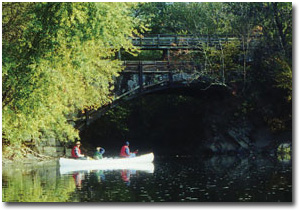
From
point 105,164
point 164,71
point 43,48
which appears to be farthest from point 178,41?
point 43,48

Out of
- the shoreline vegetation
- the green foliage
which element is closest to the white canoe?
the shoreline vegetation

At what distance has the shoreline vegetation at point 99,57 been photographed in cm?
1922

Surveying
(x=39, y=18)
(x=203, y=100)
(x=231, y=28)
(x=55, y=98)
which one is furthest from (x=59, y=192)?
(x=203, y=100)

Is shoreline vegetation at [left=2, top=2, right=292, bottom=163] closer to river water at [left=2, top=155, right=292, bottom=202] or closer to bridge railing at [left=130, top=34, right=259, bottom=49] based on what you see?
bridge railing at [left=130, top=34, right=259, bottom=49]

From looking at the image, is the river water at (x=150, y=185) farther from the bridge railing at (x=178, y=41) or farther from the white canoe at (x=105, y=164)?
the bridge railing at (x=178, y=41)

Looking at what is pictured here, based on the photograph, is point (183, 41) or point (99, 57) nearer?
point (99, 57)

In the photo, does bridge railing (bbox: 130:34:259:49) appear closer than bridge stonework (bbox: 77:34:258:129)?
No

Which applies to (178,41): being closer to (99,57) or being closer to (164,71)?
(164,71)

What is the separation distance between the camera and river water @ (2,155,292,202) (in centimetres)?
1678

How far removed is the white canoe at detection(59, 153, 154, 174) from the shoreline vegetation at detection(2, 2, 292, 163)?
1.53 meters

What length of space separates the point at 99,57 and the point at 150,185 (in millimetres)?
9711

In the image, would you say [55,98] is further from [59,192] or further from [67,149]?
[67,149]

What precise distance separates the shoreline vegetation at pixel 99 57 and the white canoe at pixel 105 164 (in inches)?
60.3

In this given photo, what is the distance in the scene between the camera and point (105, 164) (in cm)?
2984
